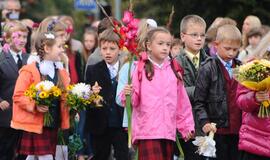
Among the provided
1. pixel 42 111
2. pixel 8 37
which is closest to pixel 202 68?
pixel 42 111

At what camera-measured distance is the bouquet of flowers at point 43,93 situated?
422 inches

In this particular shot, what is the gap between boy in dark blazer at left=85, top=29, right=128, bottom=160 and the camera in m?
11.7

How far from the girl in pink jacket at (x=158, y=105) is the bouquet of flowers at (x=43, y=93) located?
1.35m

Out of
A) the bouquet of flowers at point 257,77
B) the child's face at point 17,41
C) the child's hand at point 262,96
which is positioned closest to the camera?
the bouquet of flowers at point 257,77

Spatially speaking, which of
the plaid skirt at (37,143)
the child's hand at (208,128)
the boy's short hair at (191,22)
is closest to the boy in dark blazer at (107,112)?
the plaid skirt at (37,143)

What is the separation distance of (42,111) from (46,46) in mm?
953

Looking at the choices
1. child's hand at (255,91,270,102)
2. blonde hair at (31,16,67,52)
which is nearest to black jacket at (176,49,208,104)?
child's hand at (255,91,270,102)

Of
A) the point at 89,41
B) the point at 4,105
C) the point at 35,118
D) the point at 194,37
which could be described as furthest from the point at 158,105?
the point at 89,41

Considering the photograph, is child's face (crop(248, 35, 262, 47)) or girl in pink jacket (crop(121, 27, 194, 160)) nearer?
girl in pink jacket (crop(121, 27, 194, 160))

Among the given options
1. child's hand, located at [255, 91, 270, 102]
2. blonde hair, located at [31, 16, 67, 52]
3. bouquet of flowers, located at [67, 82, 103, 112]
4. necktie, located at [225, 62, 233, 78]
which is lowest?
bouquet of flowers, located at [67, 82, 103, 112]

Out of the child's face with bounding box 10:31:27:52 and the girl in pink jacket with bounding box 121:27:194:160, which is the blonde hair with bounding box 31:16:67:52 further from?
the girl in pink jacket with bounding box 121:27:194:160

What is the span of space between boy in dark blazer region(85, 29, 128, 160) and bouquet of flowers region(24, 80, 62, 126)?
3.38 ft

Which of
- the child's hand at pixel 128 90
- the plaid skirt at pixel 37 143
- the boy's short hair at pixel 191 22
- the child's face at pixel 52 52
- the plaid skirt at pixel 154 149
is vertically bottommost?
the plaid skirt at pixel 37 143

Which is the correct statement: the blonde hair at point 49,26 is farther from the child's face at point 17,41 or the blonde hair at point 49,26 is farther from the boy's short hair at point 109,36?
the boy's short hair at point 109,36
